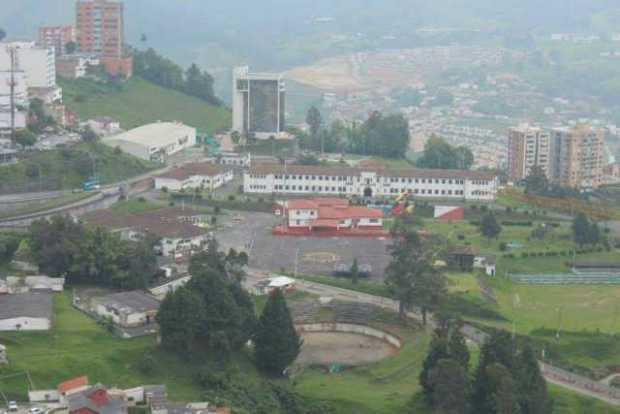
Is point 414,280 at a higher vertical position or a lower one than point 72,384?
higher

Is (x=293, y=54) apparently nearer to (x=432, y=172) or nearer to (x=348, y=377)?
(x=432, y=172)

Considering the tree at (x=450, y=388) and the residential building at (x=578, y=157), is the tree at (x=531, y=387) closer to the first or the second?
the tree at (x=450, y=388)

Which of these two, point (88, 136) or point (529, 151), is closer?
point (88, 136)

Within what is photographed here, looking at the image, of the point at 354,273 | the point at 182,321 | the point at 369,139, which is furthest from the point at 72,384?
the point at 369,139

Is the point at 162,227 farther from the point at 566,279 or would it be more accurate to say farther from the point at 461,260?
the point at 566,279

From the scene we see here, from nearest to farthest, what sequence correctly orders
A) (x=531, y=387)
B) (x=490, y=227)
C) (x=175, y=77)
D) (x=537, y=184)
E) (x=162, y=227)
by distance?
(x=531, y=387), (x=162, y=227), (x=490, y=227), (x=537, y=184), (x=175, y=77)

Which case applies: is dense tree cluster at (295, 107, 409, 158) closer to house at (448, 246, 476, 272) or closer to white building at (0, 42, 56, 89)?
white building at (0, 42, 56, 89)

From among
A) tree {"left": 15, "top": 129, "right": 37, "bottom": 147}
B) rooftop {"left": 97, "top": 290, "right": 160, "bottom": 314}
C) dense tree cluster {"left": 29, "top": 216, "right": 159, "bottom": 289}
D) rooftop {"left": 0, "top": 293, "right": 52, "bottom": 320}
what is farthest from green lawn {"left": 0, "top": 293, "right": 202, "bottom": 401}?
tree {"left": 15, "top": 129, "right": 37, "bottom": 147}
